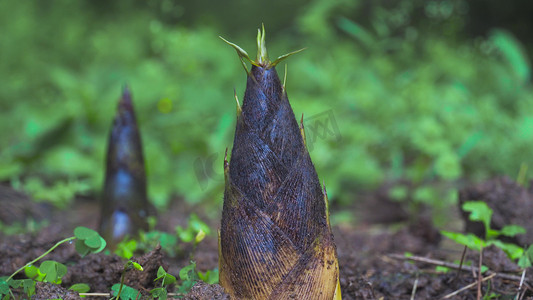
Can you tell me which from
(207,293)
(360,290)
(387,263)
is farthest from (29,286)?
(387,263)

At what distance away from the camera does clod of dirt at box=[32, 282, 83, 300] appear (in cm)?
157

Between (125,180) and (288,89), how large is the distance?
170 inches

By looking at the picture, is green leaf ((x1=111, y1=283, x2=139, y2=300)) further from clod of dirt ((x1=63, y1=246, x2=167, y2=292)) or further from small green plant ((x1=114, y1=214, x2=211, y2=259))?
small green plant ((x1=114, y1=214, x2=211, y2=259))

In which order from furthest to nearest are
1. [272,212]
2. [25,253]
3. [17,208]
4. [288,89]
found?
[288,89]
[17,208]
[25,253]
[272,212]

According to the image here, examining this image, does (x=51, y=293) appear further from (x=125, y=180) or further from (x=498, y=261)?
(x=498, y=261)

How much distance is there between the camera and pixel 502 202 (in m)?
2.79

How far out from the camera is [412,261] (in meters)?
2.41

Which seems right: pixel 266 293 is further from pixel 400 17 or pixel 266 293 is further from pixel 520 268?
pixel 400 17

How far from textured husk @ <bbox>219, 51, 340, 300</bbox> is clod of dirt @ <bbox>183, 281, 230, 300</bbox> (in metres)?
0.03

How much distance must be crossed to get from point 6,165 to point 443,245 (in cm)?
407

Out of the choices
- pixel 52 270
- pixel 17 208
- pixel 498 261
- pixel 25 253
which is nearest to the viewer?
pixel 52 270

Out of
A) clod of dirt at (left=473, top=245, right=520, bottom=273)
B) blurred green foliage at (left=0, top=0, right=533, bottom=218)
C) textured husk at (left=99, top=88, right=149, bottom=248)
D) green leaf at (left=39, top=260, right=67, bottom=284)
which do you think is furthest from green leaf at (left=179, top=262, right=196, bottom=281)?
blurred green foliage at (left=0, top=0, right=533, bottom=218)

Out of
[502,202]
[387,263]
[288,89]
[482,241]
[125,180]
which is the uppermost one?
[288,89]

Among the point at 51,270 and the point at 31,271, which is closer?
the point at 51,270
